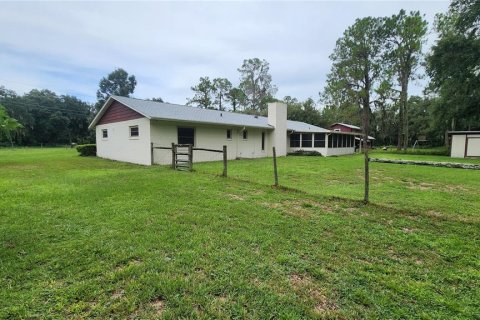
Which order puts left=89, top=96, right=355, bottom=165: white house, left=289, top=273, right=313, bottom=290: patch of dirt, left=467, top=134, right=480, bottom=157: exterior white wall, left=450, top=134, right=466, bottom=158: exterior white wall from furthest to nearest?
left=450, top=134, right=466, bottom=158: exterior white wall < left=467, top=134, right=480, bottom=157: exterior white wall < left=89, top=96, right=355, bottom=165: white house < left=289, top=273, right=313, bottom=290: patch of dirt

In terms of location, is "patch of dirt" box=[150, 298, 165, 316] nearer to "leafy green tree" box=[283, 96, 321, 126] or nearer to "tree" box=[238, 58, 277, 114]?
"leafy green tree" box=[283, 96, 321, 126]

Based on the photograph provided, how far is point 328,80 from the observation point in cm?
3466

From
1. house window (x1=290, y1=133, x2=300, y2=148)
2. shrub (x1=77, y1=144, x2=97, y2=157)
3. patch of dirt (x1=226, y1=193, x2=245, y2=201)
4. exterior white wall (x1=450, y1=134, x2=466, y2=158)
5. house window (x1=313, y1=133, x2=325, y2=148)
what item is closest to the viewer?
patch of dirt (x1=226, y1=193, x2=245, y2=201)

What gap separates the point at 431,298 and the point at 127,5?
1480 cm

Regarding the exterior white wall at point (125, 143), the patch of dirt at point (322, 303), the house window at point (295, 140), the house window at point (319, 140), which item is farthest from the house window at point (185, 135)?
the patch of dirt at point (322, 303)

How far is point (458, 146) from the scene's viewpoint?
2245 centimetres

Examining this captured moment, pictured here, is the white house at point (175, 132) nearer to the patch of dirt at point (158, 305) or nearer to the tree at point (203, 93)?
the patch of dirt at point (158, 305)

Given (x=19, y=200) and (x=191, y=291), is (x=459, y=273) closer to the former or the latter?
(x=191, y=291)

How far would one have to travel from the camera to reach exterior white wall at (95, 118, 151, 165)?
539 inches

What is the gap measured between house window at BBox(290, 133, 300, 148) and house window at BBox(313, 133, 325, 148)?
5.33 ft

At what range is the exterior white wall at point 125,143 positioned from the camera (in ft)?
45.0

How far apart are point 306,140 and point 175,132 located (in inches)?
557

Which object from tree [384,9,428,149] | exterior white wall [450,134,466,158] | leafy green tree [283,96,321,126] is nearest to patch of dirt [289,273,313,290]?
exterior white wall [450,134,466,158]

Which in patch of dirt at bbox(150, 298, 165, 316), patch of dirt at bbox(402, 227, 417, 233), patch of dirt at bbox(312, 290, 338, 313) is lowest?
patch of dirt at bbox(312, 290, 338, 313)
